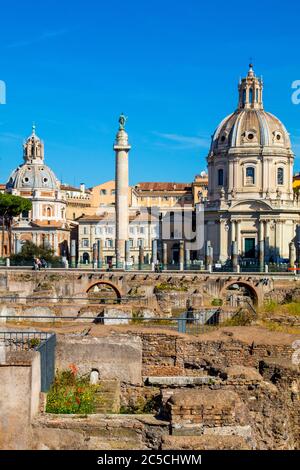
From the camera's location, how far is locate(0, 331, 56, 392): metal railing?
11.6 meters

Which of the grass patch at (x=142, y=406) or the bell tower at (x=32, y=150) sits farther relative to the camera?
the bell tower at (x=32, y=150)

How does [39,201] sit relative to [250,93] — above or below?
below

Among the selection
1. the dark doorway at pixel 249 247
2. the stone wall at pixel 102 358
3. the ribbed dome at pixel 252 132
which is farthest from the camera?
the ribbed dome at pixel 252 132

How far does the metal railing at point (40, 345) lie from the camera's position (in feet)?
38.1

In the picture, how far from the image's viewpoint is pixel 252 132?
2835 inches

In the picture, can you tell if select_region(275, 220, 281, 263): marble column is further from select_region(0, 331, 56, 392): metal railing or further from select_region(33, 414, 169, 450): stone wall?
select_region(33, 414, 169, 450): stone wall

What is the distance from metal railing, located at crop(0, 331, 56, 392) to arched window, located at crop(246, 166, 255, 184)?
5783cm

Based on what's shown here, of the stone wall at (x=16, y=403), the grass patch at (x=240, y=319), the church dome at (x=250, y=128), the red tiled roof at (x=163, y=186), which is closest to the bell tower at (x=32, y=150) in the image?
the red tiled roof at (x=163, y=186)

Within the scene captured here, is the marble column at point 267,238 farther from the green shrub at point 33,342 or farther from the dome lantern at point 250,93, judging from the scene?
the green shrub at point 33,342

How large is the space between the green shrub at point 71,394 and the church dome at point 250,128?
59603mm

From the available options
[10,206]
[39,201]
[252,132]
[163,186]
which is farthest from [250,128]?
[163,186]

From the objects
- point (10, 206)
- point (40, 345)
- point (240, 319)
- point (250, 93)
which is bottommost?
point (240, 319)

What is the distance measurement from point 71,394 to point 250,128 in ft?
204

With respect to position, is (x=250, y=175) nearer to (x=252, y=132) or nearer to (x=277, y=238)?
(x=252, y=132)
